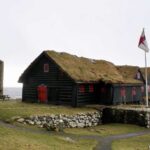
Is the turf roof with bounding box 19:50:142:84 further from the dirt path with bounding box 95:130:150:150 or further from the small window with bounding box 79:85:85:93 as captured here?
the dirt path with bounding box 95:130:150:150

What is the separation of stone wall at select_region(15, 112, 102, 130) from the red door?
9.03 m

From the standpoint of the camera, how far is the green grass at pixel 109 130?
3095 centimetres

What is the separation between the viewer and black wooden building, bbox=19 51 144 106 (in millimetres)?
41438

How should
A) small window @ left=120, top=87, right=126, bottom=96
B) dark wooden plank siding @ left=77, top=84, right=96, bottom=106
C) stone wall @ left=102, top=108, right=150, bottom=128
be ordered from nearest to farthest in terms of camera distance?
stone wall @ left=102, top=108, right=150, bottom=128 < dark wooden plank siding @ left=77, top=84, right=96, bottom=106 < small window @ left=120, top=87, right=126, bottom=96

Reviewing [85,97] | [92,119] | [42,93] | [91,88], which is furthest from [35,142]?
[42,93]

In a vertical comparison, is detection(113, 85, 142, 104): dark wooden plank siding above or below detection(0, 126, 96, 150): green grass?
above

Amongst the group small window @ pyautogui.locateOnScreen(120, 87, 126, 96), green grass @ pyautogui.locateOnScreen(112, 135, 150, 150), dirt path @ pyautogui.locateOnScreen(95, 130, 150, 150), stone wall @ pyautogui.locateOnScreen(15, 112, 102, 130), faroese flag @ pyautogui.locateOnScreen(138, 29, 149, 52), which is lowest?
green grass @ pyautogui.locateOnScreen(112, 135, 150, 150)

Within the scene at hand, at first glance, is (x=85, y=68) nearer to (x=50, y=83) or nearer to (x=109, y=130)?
(x=50, y=83)

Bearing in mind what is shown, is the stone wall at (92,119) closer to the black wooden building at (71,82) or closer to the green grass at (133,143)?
the black wooden building at (71,82)

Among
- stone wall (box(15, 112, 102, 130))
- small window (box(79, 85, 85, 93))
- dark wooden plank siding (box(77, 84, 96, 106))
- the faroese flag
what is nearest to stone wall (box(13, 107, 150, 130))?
stone wall (box(15, 112, 102, 130))

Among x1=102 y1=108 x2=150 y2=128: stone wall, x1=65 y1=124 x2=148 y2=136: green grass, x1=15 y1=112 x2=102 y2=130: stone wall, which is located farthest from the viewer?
x1=102 y1=108 x2=150 y2=128: stone wall

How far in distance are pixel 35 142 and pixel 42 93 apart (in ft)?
75.2

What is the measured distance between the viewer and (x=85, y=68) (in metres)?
45.2

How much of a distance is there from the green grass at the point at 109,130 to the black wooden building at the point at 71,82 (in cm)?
703
